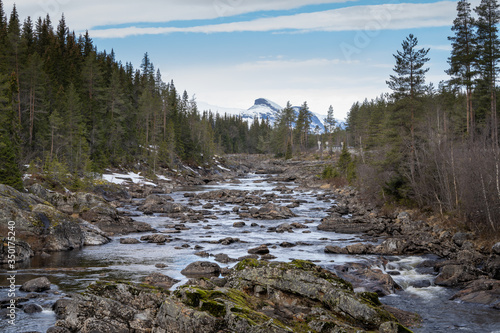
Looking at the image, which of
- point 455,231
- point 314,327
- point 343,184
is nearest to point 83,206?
point 314,327

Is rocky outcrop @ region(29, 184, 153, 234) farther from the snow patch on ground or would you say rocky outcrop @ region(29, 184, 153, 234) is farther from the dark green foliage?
the snow patch on ground

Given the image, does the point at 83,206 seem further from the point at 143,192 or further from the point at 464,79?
the point at 464,79

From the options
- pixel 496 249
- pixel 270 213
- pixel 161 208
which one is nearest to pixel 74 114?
pixel 161 208

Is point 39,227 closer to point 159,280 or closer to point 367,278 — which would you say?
point 159,280

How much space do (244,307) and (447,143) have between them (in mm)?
23285

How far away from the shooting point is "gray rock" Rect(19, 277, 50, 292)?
49.2ft

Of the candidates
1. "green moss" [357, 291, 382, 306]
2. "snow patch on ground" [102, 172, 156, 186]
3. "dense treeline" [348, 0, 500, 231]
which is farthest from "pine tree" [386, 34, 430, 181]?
"snow patch on ground" [102, 172, 156, 186]

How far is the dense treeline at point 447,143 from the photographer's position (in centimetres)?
2286

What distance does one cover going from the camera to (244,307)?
9953mm

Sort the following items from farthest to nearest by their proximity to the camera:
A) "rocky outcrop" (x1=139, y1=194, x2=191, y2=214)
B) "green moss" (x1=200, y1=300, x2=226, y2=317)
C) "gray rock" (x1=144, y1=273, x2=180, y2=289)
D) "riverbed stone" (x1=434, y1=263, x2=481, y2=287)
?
"rocky outcrop" (x1=139, y1=194, x2=191, y2=214) → "riverbed stone" (x1=434, y1=263, x2=481, y2=287) → "gray rock" (x1=144, y1=273, x2=180, y2=289) → "green moss" (x1=200, y1=300, x2=226, y2=317)

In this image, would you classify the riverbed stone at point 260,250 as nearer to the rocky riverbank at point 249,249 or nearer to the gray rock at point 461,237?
the rocky riverbank at point 249,249

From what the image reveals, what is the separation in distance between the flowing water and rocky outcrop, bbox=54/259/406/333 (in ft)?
7.40

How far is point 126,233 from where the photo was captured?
92.5 feet

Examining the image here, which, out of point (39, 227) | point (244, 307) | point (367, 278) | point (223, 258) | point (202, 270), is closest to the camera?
point (244, 307)
